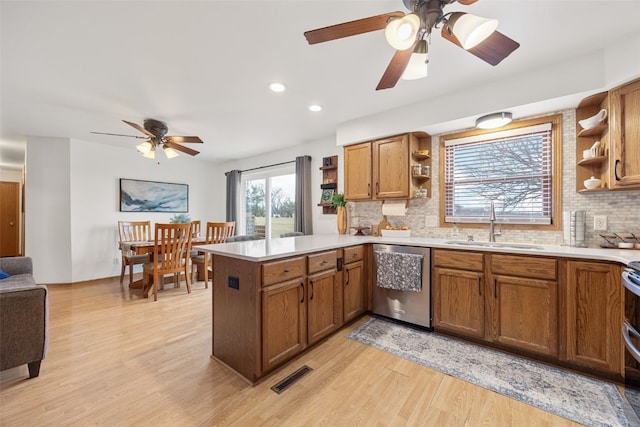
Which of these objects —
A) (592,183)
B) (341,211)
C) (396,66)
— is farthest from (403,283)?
(396,66)

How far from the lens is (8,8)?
1584mm

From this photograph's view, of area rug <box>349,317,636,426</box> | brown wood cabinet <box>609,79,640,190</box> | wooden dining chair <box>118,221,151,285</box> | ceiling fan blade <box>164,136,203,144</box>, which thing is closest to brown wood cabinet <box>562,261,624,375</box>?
area rug <box>349,317,636,426</box>

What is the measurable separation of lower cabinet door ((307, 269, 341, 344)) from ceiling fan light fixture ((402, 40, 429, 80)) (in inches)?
65.0

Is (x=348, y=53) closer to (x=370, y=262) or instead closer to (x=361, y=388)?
(x=370, y=262)

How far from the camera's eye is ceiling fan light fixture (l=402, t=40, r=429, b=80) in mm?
1457

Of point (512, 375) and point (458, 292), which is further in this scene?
point (458, 292)

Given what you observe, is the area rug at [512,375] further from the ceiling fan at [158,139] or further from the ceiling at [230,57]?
the ceiling fan at [158,139]

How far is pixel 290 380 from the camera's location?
1.85 m

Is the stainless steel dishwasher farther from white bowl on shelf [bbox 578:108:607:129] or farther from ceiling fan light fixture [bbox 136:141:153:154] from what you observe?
ceiling fan light fixture [bbox 136:141:153:154]

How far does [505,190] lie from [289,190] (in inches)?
135

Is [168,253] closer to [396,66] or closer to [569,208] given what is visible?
[396,66]

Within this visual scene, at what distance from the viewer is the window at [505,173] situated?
250cm

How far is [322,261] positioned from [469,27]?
184 cm

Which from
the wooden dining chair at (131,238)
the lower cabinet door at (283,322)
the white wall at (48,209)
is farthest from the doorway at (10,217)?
the lower cabinet door at (283,322)
